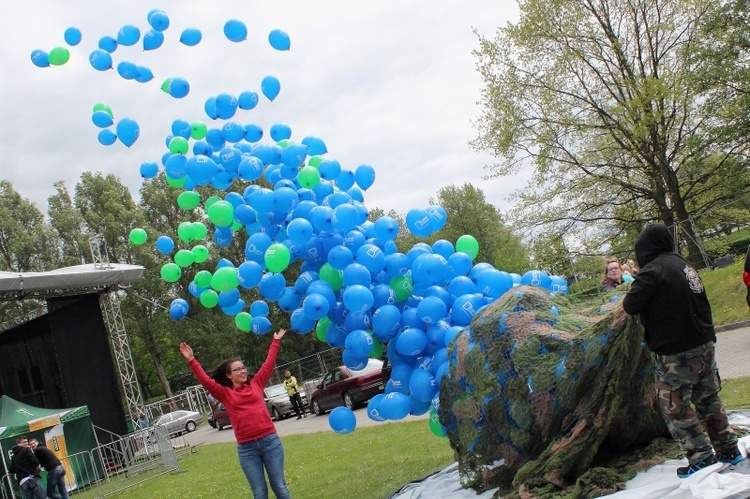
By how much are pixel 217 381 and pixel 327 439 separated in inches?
293

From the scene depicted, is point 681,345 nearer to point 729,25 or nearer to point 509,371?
point 509,371

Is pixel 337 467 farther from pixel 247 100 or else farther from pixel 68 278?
pixel 68 278

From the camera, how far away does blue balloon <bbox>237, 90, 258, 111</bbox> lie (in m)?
7.25

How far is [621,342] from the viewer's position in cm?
435

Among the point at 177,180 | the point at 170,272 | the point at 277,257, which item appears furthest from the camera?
the point at 170,272

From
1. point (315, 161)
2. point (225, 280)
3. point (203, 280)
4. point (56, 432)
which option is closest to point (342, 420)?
point (225, 280)

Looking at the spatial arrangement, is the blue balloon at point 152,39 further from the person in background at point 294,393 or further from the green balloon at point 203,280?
the person in background at point 294,393

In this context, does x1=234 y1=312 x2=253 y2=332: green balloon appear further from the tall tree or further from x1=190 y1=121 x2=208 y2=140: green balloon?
the tall tree

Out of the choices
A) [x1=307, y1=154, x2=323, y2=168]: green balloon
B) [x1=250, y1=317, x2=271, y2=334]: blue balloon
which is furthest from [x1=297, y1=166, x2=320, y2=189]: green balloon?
[x1=250, y1=317, x2=271, y2=334]: blue balloon

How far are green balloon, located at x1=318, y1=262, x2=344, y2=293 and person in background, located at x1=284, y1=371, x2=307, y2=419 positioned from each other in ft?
40.3

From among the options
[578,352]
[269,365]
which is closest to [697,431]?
[578,352]

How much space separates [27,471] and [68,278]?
6786 mm

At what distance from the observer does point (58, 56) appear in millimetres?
7379

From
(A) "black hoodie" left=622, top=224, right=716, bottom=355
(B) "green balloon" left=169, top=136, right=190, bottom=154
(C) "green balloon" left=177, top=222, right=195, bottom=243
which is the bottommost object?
(A) "black hoodie" left=622, top=224, right=716, bottom=355
